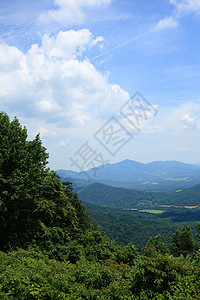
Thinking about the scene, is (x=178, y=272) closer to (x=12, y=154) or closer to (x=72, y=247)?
(x=72, y=247)

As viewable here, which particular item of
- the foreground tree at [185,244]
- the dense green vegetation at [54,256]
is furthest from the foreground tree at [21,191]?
the foreground tree at [185,244]

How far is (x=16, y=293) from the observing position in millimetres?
4906

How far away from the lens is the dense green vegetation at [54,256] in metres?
5.43

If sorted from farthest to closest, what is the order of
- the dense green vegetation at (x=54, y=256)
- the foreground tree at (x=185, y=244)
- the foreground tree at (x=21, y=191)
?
the foreground tree at (x=185, y=244), the foreground tree at (x=21, y=191), the dense green vegetation at (x=54, y=256)

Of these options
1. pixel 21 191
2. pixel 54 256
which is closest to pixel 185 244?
pixel 54 256

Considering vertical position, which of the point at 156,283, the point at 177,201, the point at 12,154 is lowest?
the point at 177,201

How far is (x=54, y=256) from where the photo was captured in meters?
11.8

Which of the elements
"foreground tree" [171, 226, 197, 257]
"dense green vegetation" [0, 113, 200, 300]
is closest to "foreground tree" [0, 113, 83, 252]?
"dense green vegetation" [0, 113, 200, 300]

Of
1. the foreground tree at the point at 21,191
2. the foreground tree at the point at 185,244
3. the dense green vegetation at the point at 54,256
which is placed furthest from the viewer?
the foreground tree at the point at 185,244

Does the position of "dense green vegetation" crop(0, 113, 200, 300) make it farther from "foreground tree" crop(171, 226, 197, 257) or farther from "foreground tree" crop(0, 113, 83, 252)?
"foreground tree" crop(171, 226, 197, 257)

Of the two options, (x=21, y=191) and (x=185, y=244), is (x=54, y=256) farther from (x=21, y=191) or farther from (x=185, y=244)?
(x=185, y=244)

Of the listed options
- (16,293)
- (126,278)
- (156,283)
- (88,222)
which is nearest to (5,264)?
(16,293)

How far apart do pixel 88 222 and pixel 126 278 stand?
1819 centimetres

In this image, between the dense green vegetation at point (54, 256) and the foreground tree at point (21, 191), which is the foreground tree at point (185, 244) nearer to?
the dense green vegetation at point (54, 256)
